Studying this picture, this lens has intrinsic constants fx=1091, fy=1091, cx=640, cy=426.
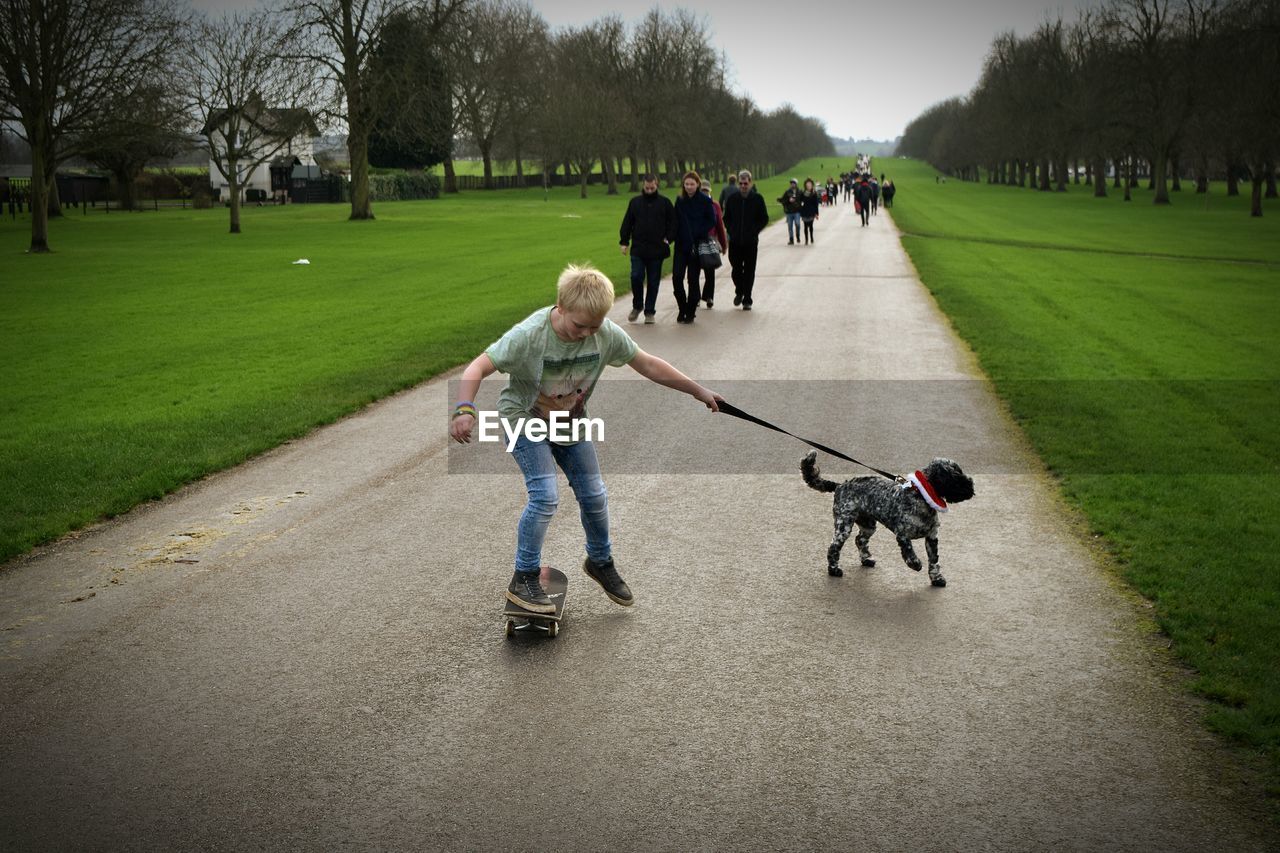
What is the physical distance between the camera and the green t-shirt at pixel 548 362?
16.9 ft

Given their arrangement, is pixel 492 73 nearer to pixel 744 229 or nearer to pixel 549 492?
pixel 744 229

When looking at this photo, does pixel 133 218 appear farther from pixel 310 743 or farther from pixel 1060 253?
pixel 310 743

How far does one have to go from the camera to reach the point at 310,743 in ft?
14.0

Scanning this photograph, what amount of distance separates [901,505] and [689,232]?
37.6 feet

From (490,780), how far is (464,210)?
63.0 m

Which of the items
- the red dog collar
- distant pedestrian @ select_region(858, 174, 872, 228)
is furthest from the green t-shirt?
distant pedestrian @ select_region(858, 174, 872, 228)

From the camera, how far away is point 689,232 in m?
16.9

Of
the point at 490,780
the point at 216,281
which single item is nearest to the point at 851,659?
the point at 490,780

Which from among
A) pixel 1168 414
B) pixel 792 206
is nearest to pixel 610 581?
pixel 1168 414

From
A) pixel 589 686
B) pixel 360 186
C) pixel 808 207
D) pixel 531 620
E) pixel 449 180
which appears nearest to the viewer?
pixel 589 686

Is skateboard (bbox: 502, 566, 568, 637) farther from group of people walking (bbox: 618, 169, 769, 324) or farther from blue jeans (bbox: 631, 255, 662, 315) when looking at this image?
blue jeans (bbox: 631, 255, 662, 315)

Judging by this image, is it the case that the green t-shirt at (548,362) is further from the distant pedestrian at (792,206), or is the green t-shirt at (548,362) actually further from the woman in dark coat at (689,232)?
the distant pedestrian at (792,206)

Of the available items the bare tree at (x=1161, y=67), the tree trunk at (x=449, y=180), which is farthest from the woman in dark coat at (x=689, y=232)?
the tree trunk at (x=449, y=180)

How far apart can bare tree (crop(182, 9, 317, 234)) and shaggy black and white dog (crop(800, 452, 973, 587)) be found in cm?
4181
